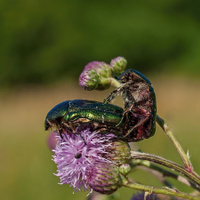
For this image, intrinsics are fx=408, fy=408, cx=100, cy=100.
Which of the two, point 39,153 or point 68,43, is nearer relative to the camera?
point 39,153

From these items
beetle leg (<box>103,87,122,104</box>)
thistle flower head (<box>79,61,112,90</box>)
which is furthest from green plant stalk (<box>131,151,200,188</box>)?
thistle flower head (<box>79,61,112,90</box>)

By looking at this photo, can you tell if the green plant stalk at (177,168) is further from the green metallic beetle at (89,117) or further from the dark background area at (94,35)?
the dark background area at (94,35)

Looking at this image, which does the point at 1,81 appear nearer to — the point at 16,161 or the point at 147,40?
the point at 147,40

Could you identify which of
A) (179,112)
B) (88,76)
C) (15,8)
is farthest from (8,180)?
(15,8)

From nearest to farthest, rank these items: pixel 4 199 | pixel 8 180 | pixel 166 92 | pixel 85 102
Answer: pixel 85 102 < pixel 4 199 < pixel 8 180 < pixel 166 92

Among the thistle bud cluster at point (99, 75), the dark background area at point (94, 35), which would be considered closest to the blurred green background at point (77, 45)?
the dark background area at point (94, 35)

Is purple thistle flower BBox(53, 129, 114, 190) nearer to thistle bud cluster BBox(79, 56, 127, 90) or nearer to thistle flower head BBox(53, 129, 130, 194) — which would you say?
thistle flower head BBox(53, 129, 130, 194)
